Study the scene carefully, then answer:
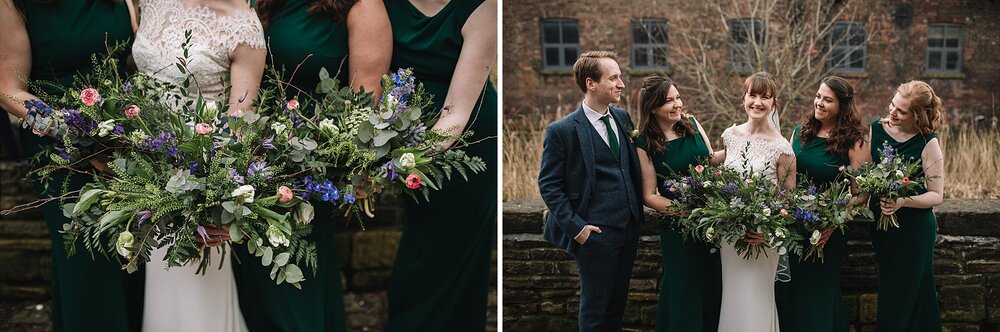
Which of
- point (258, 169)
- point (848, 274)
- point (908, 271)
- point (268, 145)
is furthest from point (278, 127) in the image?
point (908, 271)

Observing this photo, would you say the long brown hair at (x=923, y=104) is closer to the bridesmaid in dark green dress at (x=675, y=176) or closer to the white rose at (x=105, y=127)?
the bridesmaid in dark green dress at (x=675, y=176)

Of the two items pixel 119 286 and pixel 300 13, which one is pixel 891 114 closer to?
pixel 300 13

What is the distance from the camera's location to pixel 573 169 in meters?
3.78

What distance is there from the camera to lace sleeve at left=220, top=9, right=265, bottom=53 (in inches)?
132

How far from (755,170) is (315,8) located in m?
1.84

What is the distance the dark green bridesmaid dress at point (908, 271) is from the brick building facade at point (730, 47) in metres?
0.29

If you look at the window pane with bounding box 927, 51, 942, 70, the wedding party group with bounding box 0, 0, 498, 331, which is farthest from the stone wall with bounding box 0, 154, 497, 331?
the window pane with bounding box 927, 51, 942, 70

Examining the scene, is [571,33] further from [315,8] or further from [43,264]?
[43,264]

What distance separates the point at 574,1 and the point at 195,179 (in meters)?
1.81

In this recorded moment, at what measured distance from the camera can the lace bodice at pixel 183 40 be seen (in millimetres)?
3324

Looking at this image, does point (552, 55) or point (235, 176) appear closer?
point (235, 176)

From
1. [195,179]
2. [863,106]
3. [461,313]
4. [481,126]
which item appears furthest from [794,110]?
[195,179]

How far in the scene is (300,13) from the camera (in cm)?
359

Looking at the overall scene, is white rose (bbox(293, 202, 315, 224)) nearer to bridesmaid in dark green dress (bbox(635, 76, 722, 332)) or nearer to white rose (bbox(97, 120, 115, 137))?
white rose (bbox(97, 120, 115, 137))
